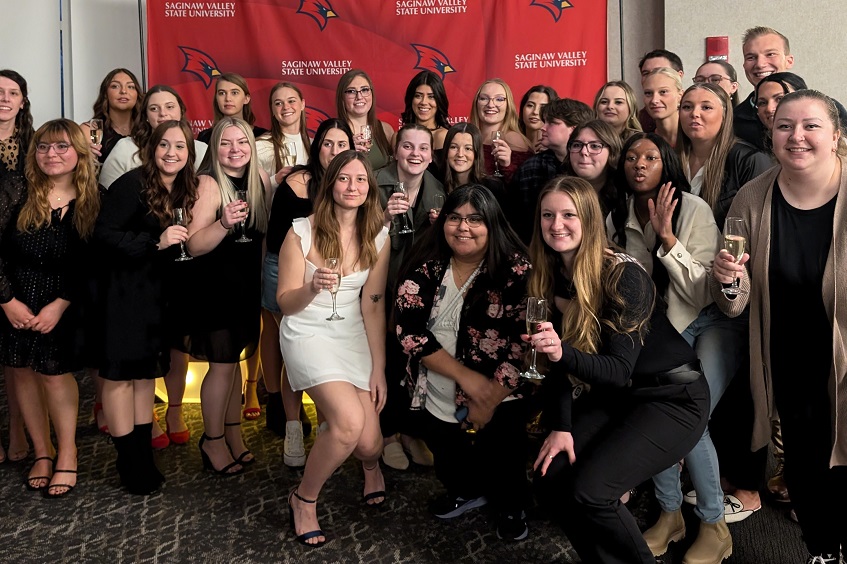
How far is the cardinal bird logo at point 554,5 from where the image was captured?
6.03 m

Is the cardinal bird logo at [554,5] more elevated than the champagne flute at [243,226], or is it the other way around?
the cardinal bird logo at [554,5]

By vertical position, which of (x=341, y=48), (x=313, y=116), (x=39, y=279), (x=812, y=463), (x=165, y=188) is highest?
(x=341, y=48)

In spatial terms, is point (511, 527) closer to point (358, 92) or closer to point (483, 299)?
point (483, 299)

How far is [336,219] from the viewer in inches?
132

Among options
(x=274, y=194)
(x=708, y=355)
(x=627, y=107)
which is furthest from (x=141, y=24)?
(x=708, y=355)

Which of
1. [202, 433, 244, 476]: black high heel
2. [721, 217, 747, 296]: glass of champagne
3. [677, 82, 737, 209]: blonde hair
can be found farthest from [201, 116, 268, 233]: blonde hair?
[721, 217, 747, 296]: glass of champagne

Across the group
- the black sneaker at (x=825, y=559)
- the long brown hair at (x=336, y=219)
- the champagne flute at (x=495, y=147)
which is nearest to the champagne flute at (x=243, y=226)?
the long brown hair at (x=336, y=219)

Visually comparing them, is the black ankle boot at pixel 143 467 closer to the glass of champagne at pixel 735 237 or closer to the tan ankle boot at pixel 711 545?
the tan ankle boot at pixel 711 545

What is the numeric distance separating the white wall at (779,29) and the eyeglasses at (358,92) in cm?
268

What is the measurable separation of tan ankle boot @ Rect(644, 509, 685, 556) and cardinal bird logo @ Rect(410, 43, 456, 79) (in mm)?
4077

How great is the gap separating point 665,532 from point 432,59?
422cm

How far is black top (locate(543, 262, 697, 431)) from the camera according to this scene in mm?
2592

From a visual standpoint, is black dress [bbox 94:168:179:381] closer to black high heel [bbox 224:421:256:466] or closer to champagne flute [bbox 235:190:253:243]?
champagne flute [bbox 235:190:253:243]

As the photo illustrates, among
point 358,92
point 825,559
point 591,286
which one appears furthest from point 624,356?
point 358,92
